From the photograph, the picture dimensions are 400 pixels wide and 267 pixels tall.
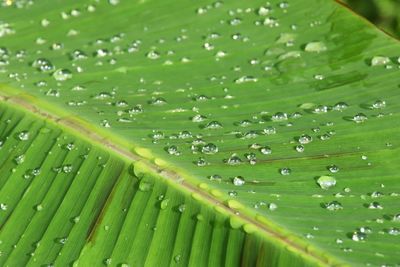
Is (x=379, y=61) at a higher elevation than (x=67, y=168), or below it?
higher

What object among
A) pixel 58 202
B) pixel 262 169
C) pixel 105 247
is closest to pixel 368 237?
pixel 262 169

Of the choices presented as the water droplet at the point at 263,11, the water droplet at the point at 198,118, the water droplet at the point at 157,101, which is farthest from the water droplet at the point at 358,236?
the water droplet at the point at 263,11

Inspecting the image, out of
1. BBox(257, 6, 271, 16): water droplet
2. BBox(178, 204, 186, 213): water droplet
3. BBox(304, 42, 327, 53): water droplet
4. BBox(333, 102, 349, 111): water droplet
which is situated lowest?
BBox(178, 204, 186, 213): water droplet

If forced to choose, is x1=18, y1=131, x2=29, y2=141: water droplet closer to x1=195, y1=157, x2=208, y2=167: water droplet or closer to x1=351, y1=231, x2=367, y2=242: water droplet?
x1=195, y1=157, x2=208, y2=167: water droplet

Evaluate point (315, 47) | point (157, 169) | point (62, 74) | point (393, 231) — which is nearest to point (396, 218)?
point (393, 231)

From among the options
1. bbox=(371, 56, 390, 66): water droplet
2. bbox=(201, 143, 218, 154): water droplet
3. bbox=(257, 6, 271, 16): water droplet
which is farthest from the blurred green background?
bbox=(201, 143, 218, 154): water droplet

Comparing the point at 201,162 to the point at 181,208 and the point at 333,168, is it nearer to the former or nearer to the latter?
the point at 181,208

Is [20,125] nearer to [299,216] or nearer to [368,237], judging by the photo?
[299,216]
